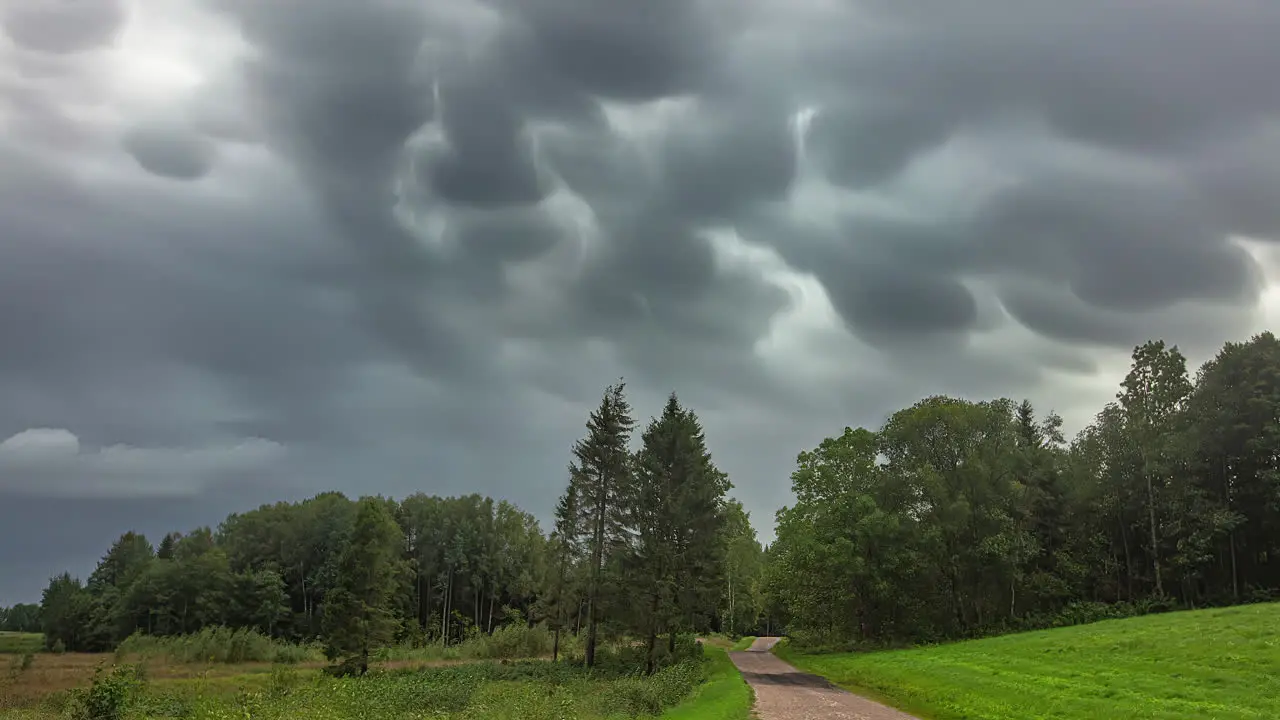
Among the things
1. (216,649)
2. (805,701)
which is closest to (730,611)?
(216,649)

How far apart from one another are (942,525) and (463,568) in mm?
64475

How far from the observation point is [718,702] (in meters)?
26.3

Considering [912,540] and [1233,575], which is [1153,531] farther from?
[912,540]

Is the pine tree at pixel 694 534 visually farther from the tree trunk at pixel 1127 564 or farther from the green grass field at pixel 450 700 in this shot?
the tree trunk at pixel 1127 564

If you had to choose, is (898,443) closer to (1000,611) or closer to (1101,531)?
(1000,611)

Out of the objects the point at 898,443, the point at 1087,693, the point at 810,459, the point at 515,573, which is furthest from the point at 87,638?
the point at 1087,693

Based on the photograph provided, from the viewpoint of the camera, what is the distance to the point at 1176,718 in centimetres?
1836

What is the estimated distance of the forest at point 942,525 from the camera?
48.6 m

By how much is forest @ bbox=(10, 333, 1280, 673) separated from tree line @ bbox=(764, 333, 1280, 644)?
16 centimetres

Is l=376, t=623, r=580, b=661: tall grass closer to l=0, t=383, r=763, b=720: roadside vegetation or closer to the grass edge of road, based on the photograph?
l=0, t=383, r=763, b=720: roadside vegetation

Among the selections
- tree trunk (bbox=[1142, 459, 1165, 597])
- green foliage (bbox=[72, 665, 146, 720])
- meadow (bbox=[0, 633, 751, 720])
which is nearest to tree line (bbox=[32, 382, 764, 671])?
meadow (bbox=[0, 633, 751, 720])

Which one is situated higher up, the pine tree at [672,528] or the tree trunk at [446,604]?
the pine tree at [672,528]

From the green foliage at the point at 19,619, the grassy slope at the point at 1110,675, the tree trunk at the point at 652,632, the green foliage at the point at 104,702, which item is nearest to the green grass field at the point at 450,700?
the green foliage at the point at 104,702

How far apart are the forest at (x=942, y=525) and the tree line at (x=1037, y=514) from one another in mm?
163
